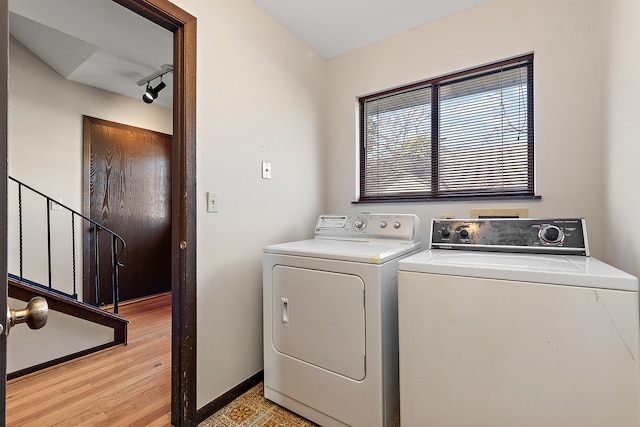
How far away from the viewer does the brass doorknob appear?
0.52 m

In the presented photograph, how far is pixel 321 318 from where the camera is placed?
141cm

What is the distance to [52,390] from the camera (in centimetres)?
178

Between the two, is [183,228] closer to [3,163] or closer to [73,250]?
[3,163]

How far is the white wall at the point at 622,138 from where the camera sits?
1.10m

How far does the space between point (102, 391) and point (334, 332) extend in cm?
154

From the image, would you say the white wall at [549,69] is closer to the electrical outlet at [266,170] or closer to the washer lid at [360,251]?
the washer lid at [360,251]

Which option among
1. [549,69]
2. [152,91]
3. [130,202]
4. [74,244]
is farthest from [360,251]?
[130,202]

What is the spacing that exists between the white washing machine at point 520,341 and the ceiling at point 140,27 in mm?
1644

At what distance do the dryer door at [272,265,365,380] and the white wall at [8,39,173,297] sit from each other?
2597 millimetres

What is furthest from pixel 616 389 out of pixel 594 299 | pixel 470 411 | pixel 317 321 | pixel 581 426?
pixel 317 321

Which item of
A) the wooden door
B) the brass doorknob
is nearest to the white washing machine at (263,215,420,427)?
the brass doorknob

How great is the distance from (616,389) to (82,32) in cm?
336

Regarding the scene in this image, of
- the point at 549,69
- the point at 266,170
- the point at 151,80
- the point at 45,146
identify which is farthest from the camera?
the point at 151,80

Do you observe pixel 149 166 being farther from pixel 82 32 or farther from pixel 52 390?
pixel 52 390
